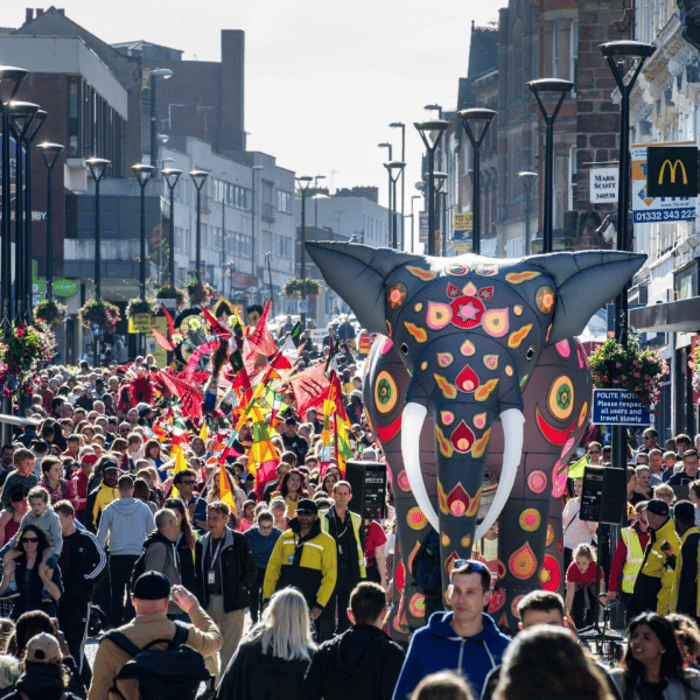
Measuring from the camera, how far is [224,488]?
63.8 ft

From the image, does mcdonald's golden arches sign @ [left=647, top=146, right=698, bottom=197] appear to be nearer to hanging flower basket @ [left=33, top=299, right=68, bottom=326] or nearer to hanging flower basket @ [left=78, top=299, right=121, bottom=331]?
hanging flower basket @ [left=33, top=299, right=68, bottom=326]

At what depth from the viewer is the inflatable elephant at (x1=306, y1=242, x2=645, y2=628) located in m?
12.6

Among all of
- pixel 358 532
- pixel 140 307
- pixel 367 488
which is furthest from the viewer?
pixel 140 307

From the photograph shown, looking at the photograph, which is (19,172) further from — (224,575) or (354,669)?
(354,669)

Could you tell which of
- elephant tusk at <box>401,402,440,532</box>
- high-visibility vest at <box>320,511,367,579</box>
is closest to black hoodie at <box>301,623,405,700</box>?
elephant tusk at <box>401,402,440,532</box>

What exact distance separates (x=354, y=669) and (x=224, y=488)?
424 inches

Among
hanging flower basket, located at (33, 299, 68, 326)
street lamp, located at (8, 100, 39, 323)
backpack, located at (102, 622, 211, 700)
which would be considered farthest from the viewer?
hanging flower basket, located at (33, 299, 68, 326)

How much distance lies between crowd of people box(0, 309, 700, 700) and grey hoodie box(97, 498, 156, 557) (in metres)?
0.01

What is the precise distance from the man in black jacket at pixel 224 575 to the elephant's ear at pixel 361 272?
2.11m

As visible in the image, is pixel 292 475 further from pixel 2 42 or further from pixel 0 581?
pixel 2 42

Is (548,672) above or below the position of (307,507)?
above

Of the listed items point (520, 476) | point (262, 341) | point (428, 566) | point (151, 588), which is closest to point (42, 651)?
point (151, 588)

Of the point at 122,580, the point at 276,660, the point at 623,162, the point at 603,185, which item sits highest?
the point at 603,185

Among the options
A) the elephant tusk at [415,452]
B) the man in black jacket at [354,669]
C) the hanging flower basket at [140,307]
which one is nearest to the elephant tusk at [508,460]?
the elephant tusk at [415,452]
